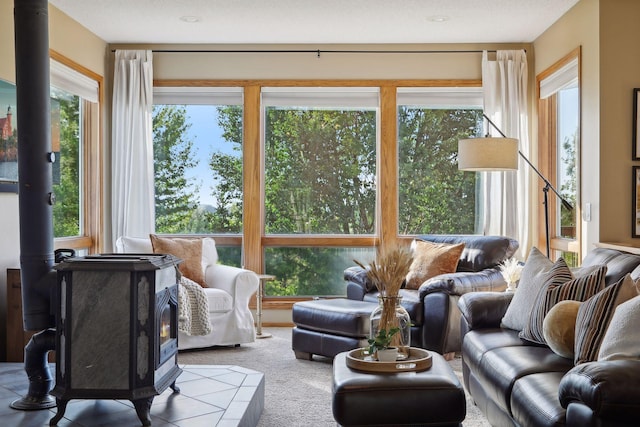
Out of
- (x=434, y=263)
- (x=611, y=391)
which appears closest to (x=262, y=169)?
(x=434, y=263)

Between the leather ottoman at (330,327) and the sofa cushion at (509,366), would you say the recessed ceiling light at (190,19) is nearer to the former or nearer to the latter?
the leather ottoman at (330,327)

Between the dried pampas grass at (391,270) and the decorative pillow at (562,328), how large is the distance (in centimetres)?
63

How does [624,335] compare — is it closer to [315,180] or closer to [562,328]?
[562,328]

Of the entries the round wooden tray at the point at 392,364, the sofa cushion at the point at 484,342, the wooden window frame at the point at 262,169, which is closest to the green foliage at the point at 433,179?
the wooden window frame at the point at 262,169

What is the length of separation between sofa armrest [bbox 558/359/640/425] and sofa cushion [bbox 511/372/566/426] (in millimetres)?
164

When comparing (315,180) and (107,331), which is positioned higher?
(315,180)

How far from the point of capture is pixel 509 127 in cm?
673

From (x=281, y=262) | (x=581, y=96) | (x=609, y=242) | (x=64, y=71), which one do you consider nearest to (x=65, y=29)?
(x=64, y=71)

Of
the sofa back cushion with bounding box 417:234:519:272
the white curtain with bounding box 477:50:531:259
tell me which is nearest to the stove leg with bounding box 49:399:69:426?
the sofa back cushion with bounding box 417:234:519:272

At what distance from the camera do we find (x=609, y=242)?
5094 mm

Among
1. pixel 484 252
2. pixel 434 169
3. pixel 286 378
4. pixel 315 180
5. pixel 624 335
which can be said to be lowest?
pixel 286 378

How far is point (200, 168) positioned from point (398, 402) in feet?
14.6

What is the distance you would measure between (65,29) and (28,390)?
3.35m

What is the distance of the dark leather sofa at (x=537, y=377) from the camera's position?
2.17m
